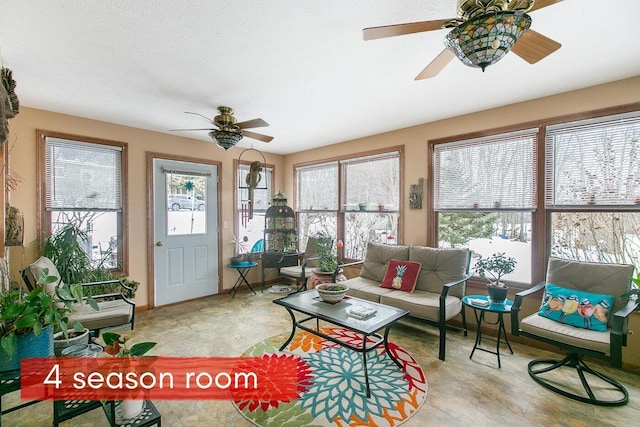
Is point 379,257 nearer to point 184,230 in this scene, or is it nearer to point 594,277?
point 594,277

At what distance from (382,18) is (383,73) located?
73 cm

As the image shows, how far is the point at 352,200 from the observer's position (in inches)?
193

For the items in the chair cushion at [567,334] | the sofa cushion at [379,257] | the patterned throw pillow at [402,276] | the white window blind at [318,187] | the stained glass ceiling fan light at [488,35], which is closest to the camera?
the stained glass ceiling fan light at [488,35]

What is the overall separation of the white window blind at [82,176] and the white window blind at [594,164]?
5.20 meters

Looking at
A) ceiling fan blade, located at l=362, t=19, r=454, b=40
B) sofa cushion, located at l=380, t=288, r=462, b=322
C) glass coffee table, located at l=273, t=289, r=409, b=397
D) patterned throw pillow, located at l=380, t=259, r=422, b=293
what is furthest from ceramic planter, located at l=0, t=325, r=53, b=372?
patterned throw pillow, located at l=380, t=259, r=422, b=293

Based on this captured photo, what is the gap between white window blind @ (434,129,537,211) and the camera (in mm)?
3221

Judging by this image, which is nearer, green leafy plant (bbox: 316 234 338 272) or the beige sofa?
the beige sofa

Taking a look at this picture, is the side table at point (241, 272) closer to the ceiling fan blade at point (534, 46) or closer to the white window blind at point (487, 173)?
the white window blind at point (487, 173)

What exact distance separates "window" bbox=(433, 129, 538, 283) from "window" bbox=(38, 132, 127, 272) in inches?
167

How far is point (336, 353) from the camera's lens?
9.63ft

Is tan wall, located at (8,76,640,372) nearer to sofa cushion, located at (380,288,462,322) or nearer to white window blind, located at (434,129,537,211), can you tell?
white window blind, located at (434,129,537,211)

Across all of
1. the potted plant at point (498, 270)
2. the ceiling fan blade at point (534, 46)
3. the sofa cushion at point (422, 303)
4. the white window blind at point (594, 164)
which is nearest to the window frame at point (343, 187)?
the sofa cushion at point (422, 303)

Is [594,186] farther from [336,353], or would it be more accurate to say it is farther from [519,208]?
[336,353]

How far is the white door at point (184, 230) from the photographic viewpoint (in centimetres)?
435
